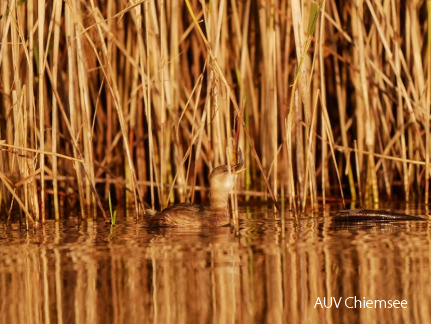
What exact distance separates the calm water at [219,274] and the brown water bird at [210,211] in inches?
5.7

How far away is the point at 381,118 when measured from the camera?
8195 mm

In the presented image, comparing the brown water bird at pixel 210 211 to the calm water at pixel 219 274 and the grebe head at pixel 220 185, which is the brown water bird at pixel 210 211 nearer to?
the grebe head at pixel 220 185

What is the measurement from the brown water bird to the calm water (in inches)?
5.7

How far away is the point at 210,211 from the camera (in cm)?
680

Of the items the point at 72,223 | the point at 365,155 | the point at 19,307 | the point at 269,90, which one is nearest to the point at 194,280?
the point at 19,307

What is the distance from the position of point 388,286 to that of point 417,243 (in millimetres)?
1245

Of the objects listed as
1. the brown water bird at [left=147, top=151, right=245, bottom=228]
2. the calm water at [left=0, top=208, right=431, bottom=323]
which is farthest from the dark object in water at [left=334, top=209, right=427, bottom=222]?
the brown water bird at [left=147, top=151, right=245, bottom=228]

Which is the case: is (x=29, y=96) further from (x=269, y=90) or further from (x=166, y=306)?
(x=166, y=306)

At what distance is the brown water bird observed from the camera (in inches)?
254

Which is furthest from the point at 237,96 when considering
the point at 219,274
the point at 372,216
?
the point at 219,274

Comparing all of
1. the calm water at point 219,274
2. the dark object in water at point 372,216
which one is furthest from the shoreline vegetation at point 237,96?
the calm water at point 219,274

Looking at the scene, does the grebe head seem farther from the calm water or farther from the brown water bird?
the calm water

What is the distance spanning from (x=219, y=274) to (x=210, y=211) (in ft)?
6.95

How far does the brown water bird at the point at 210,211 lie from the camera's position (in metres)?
6.45
